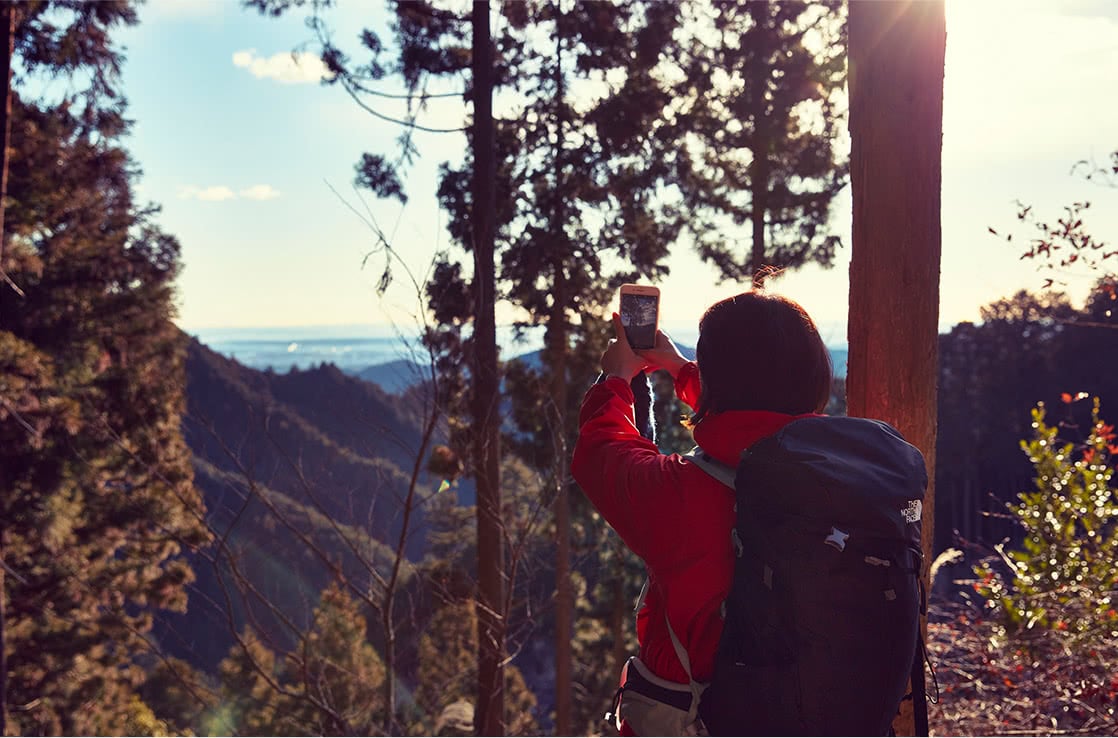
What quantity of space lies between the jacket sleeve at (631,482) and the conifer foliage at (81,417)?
10656 mm

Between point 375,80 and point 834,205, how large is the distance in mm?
7025

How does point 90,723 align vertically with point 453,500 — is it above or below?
below

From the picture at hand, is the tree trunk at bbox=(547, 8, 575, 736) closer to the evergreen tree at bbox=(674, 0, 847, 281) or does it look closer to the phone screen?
the evergreen tree at bbox=(674, 0, 847, 281)

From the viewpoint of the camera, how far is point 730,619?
1.41 m

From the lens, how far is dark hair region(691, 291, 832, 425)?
1453 millimetres

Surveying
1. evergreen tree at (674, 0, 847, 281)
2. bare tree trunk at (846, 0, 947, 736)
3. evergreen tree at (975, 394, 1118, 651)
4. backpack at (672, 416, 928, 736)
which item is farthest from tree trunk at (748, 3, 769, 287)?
backpack at (672, 416, 928, 736)

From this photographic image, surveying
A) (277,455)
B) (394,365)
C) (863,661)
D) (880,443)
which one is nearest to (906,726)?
(863,661)

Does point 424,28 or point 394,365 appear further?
point 424,28

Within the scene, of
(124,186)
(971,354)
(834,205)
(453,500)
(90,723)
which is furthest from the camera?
(971,354)

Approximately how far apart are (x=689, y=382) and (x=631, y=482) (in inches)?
15.4

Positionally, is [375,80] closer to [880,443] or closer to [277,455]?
[277,455]

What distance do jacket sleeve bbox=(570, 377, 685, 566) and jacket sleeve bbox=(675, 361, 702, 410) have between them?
21cm

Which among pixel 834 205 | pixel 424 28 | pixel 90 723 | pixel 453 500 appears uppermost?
pixel 424 28

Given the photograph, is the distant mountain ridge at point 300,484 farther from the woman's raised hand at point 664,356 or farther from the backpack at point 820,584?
the backpack at point 820,584
